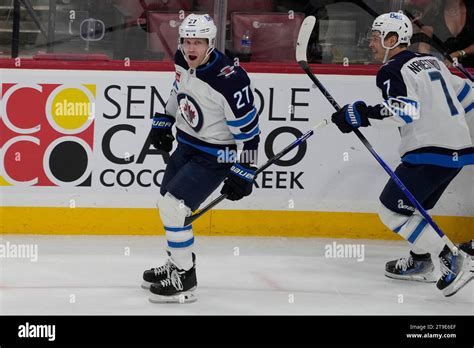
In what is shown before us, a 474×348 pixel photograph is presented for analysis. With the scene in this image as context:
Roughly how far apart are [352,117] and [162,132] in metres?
0.86

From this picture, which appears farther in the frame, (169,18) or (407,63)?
(169,18)

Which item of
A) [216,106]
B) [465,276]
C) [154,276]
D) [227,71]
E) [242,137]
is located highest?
[227,71]

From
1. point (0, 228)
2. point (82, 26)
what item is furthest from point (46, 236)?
point (82, 26)

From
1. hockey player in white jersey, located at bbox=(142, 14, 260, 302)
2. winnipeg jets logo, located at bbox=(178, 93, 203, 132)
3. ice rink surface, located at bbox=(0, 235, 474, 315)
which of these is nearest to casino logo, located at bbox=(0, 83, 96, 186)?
ice rink surface, located at bbox=(0, 235, 474, 315)

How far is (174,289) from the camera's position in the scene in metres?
4.69

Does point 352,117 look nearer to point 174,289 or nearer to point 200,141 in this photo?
point 200,141

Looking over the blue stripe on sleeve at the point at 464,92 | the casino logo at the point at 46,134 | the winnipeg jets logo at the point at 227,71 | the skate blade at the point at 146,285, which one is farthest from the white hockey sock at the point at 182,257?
the blue stripe on sleeve at the point at 464,92

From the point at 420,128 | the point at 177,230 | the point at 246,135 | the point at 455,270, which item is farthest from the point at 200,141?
the point at 455,270

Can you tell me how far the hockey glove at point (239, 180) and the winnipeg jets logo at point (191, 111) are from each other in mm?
280

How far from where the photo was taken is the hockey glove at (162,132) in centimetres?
491

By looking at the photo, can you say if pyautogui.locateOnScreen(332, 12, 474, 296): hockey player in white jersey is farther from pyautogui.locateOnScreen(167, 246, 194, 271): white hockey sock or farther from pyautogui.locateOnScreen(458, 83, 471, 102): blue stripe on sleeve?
pyautogui.locateOnScreen(167, 246, 194, 271): white hockey sock
